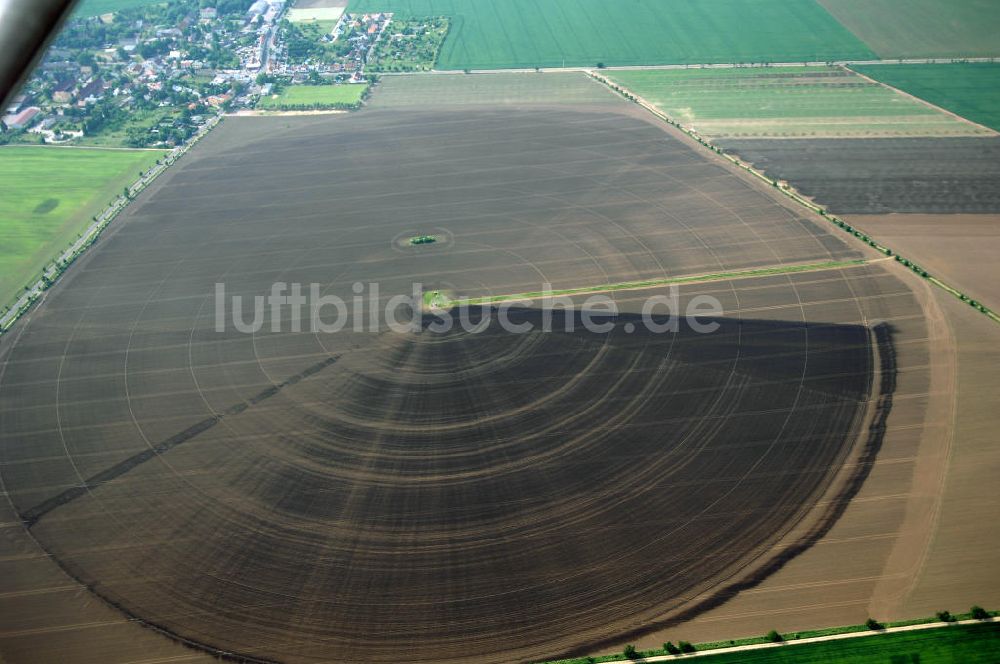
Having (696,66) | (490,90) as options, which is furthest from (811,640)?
(696,66)

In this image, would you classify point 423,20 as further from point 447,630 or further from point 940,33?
point 447,630

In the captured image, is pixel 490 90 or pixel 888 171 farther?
pixel 490 90

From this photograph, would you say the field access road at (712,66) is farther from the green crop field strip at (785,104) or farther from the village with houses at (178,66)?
the village with houses at (178,66)

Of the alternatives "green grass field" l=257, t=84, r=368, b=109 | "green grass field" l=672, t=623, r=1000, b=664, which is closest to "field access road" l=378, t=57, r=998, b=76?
"green grass field" l=257, t=84, r=368, b=109

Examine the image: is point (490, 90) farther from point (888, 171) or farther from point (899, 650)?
point (899, 650)

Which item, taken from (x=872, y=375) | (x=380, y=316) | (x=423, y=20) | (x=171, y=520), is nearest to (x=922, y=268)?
(x=872, y=375)

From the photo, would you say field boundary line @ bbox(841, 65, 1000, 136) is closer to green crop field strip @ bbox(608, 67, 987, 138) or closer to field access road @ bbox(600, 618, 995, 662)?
green crop field strip @ bbox(608, 67, 987, 138)
